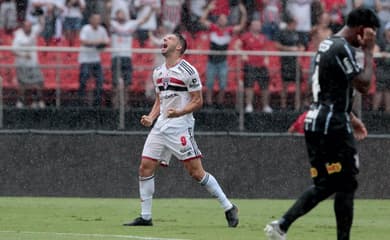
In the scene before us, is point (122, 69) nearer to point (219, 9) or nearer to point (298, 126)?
point (298, 126)

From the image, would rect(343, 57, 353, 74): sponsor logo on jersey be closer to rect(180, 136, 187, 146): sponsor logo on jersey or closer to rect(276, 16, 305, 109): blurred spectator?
rect(180, 136, 187, 146): sponsor logo on jersey

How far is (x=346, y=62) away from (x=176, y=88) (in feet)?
14.1

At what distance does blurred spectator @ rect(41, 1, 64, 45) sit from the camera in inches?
853

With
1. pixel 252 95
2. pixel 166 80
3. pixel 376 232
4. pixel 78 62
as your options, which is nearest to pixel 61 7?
pixel 78 62

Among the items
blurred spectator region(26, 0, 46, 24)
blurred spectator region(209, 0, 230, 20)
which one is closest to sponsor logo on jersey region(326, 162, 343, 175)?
blurred spectator region(209, 0, 230, 20)

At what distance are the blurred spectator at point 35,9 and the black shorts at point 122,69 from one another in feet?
11.5

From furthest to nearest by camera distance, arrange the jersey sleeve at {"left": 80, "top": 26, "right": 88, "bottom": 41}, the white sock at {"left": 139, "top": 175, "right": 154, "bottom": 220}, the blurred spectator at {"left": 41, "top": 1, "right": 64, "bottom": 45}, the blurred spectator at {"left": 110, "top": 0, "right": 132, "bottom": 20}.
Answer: the blurred spectator at {"left": 110, "top": 0, "right": 132, "bottom": 20} < the blurred spectator at {"left": 41, "top": 1, "right": 64, "bottom": 45} < the jersey sleeve at {"left": 80, "top": 26, "right": 88, "bottom": 41} < the white sock at {"left": 139, "top": 175, "right": 154, "bottom": 220}

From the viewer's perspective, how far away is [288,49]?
2070 cm

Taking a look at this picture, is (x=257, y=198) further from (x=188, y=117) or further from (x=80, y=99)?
(x=188, y=117)

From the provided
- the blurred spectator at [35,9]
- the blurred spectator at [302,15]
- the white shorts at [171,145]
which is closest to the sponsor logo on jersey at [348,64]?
the white shorts at [171,145]

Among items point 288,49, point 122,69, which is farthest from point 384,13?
point 122,69

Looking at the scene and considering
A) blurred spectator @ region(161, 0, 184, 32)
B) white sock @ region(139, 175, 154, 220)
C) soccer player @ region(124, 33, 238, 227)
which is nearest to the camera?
white sock @ region(139, 175, 154, 220)

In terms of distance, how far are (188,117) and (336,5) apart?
889 centimetres

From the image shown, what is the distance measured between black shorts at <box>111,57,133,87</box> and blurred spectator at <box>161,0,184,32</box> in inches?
113
